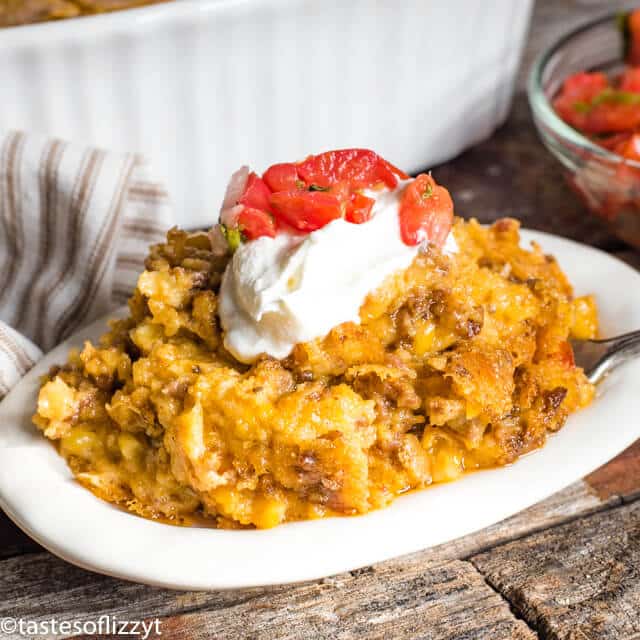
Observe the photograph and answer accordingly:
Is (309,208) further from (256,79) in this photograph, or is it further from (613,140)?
(613,140)

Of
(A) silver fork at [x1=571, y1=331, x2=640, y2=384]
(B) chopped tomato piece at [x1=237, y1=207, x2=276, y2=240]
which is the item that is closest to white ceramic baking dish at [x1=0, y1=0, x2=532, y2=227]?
(B) chopped tomato piece at [x1=237, y1=207, x2=276, y2=240]

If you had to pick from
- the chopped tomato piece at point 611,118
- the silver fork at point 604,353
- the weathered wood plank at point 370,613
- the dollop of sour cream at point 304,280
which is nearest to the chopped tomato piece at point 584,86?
the chopped tomato piece at point 611,118

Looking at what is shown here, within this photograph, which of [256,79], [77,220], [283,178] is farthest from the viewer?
[256,79]

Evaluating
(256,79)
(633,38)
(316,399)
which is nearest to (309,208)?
(316,399)

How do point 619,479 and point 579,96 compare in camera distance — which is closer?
point 619,479

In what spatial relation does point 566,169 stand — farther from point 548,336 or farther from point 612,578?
point 612,578

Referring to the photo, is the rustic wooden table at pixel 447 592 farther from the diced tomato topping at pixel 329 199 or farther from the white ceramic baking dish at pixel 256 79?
the white ceramic baking dish at pixel 256 79
